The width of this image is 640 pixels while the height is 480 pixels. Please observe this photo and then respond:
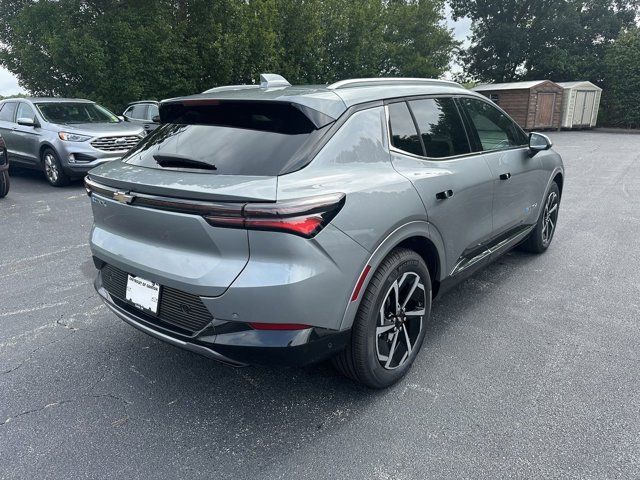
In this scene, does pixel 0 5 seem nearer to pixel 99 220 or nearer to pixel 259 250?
pixel 99 220

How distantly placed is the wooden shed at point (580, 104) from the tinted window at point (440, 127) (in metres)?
28.1

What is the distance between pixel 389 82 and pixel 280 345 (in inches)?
76.2

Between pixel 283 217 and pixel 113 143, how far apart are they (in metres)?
8.21

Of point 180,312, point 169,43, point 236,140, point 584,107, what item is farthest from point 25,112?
point 584,107

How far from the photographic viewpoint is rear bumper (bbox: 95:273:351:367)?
2.14 metres

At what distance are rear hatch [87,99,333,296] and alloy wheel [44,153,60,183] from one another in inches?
290

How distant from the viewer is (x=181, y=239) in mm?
2238

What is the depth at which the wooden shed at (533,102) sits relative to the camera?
26.0 m

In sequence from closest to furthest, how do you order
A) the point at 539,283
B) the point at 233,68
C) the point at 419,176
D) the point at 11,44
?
the point at 419,176 → the point at 539,283 → the point at 11,44 → the point at 233,68

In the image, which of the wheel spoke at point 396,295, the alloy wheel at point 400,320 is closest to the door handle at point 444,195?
the alloy wheel at point 400,320

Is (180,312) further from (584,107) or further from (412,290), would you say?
(584,107)

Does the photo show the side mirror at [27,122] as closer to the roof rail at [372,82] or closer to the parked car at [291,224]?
the parked car at [291,224]

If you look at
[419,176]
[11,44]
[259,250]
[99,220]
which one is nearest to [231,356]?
[259,250]

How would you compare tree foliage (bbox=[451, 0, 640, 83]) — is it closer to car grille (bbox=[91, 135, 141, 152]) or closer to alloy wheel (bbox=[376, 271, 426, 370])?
car grille (bbox=[91, 135, 141, 152])
